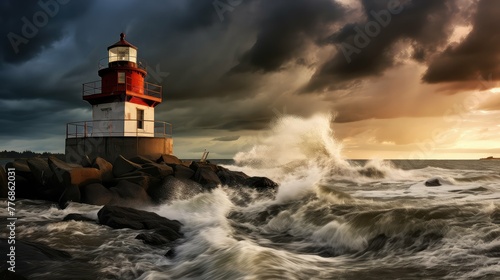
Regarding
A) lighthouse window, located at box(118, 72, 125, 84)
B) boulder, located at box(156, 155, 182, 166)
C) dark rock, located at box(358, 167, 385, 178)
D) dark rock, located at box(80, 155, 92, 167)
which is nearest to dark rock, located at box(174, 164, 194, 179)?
boulder, located at box(156, 155, 182, 166)

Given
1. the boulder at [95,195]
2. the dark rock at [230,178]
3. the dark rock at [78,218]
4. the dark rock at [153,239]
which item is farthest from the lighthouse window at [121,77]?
the dark rock at [153,239]

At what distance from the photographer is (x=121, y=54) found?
1742 centimetres

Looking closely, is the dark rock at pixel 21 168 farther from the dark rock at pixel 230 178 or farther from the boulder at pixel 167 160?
the dark rock at pixel 230 178

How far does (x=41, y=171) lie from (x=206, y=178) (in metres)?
5.24

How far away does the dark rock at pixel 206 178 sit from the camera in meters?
12.8

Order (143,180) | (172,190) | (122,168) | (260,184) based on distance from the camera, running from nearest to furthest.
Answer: (143,180)
(172,190)
(122,168)
(260,184)

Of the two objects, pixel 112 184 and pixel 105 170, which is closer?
pixel 112 184

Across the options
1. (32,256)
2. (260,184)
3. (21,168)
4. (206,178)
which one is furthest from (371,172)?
(32,256)

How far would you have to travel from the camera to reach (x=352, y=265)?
4.95m

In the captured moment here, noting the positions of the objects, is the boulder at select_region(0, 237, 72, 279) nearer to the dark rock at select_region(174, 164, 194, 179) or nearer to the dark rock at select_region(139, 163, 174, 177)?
the dark rock at select_region(139, 163, 174, 177)

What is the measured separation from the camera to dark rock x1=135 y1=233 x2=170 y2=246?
6076mm

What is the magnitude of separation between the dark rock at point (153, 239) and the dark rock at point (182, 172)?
6.22 meters

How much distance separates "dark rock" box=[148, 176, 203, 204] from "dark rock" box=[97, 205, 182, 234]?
3.12m

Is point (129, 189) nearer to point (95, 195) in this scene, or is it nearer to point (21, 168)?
point (95, 195)
